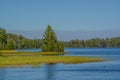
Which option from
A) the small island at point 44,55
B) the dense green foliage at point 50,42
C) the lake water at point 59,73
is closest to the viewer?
A: the lake water at point 59,73

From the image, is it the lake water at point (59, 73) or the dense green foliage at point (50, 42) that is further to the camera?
the dense green foliage at point (50, 42)

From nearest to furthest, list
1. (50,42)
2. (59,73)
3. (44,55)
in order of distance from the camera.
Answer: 1. (59,73)
2. (44,55)
3. (50,42)

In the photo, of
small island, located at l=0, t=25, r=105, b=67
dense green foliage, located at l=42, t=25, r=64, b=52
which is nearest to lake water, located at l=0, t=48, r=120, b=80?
small island, located at l=0, t=25, r=105, b=67

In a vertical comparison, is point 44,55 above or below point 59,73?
above

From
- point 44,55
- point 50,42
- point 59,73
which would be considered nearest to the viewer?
point 59,73

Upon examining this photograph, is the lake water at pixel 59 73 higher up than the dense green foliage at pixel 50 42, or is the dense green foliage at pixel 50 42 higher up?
the dense green foliage at pixel 50 42

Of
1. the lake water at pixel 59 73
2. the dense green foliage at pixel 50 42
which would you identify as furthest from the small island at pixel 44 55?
the lake water at pixel 59 73

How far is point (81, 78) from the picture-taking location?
49.2 m

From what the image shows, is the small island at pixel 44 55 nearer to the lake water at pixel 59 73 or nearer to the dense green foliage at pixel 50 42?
the dense green foliage at pixel 50 42

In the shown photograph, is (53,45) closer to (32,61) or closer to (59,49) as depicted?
(59,49)

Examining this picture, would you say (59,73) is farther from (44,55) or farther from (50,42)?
(50,42)

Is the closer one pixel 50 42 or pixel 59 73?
pixel 59 73

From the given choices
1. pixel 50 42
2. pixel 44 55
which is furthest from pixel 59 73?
pixel 50 42

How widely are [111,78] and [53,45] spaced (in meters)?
97.4
